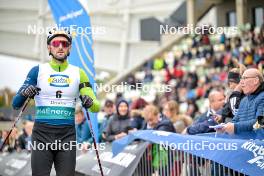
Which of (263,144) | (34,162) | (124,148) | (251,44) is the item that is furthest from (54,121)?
(251,44)

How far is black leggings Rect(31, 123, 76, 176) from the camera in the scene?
22.4 ft

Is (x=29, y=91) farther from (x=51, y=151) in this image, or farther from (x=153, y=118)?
(x=153, y=118)

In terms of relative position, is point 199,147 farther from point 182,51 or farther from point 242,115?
point 182,51

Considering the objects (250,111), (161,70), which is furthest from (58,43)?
(161,70)

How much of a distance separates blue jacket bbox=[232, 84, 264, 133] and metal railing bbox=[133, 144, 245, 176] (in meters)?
0.48

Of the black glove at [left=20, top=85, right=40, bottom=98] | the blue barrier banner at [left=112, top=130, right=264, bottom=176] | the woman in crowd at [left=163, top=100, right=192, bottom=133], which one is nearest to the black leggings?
the black glove at [left=20, top=85, right=40, bottom=98]

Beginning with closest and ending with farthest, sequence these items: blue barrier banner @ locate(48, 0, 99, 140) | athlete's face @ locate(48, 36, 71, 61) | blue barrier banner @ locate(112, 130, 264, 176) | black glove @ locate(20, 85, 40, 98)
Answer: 1. blue barrier banner @ locate(112, 130, 264, 176)
2. black glove @ locate(20, 85, 40, 98)
3. athlete's face @ locate(48, 36, 71, 61)
4. blue barrier banner @ locate(48, 0, 99, 140)

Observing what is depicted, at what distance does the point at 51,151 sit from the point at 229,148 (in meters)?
1.77

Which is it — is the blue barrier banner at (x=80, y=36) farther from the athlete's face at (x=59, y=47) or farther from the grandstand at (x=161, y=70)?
the athlete's face at (x=59, y=47)

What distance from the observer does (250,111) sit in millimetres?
7426

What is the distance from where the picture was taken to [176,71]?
24.5 metres

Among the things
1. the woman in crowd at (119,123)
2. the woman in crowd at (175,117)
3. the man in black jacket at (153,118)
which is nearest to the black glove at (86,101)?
the man in black jacket at (153,118)

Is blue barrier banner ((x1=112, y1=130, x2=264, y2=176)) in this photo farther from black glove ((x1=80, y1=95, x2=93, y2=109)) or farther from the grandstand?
black glove ((x1=80, y1=95, x2=93, y2=109))

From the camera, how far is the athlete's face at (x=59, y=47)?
7094 mm
